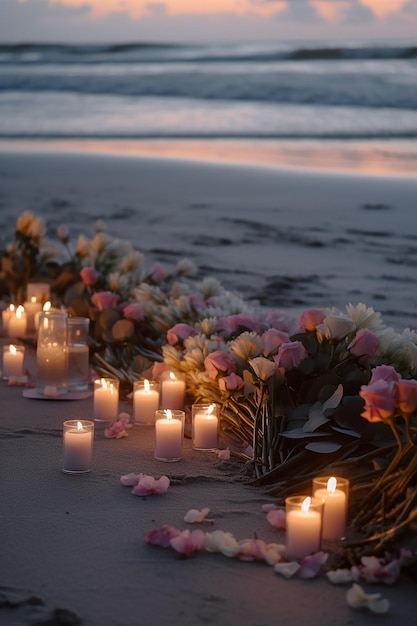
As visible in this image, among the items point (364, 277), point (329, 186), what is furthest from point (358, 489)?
point (329, 186)

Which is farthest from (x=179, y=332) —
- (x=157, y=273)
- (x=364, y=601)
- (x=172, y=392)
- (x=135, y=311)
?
(x=364, y=601)

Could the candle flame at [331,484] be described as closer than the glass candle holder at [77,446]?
Yes

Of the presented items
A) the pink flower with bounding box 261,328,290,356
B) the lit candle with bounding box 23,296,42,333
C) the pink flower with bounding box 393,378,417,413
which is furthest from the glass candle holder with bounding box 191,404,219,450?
the lit candle with bounding box 23,296,42,333

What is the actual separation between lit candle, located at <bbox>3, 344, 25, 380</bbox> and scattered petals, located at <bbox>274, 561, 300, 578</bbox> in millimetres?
1891

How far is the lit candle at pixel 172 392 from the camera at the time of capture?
10.5 ft

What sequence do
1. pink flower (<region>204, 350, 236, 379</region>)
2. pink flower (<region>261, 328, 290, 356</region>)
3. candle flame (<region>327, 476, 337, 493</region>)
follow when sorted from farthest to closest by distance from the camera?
pink flower (<region>204, 350, 236, 379</region>), pink flower (<region>261, 328, 290, 356</region>), candle flame (<region>327, 476, 337, 493</region>)

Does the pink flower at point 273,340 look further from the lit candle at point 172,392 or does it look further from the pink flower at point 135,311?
the pink flower at point 135,311

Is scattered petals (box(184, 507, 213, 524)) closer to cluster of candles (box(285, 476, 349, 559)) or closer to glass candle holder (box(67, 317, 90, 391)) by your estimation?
cluster of candles (box(285, 476, 349, 559))

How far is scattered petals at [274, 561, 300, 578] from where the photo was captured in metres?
2.00

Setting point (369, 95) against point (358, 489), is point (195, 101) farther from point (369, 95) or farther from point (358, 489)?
point (358, 489)

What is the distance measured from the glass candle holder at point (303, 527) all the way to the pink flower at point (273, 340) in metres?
0.69

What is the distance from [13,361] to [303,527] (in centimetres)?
190

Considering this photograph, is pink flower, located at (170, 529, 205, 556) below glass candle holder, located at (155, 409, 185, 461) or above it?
below

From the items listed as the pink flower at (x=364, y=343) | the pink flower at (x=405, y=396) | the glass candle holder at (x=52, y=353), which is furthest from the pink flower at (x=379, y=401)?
the glass candle holder at (x=52, y=353)
